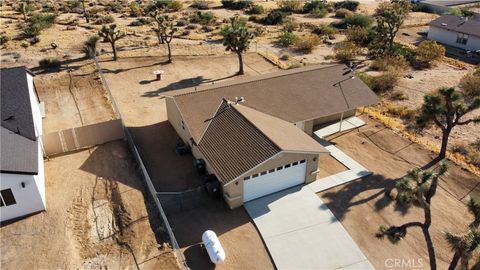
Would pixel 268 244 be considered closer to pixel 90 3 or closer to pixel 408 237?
pixel 408 237

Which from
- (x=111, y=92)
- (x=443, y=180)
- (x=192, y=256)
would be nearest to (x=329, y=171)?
(x=443, y=180)

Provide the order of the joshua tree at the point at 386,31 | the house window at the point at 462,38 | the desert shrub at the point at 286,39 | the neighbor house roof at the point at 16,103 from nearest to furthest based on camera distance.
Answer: the neighbor house roof at the point at 16,103 → the joshua tree at the point at 386,31 → the desert shrub at the point at 286,39 → the house window at the point at 462,38

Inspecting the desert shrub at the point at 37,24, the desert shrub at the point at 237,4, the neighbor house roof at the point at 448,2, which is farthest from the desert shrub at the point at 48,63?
the neighbor house roof at the point at 448,2

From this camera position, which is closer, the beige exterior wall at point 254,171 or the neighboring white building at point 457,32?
the beige exterior wall at point 254,171

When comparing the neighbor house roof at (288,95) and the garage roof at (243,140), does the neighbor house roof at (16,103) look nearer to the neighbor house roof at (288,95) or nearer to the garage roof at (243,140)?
the neighbor house roof at (288,95)

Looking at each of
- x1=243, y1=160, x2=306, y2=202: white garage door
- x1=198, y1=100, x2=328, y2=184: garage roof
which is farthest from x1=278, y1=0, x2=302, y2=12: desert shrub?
x1=243, y1=160, x2=306, y2=202: white garage door

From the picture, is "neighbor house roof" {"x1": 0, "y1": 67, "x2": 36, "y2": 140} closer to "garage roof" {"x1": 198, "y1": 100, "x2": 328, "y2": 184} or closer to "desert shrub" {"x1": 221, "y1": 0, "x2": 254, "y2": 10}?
"garage roof" {"x1": 198, "y1": 100, "x2": 328, "y2": 184}
